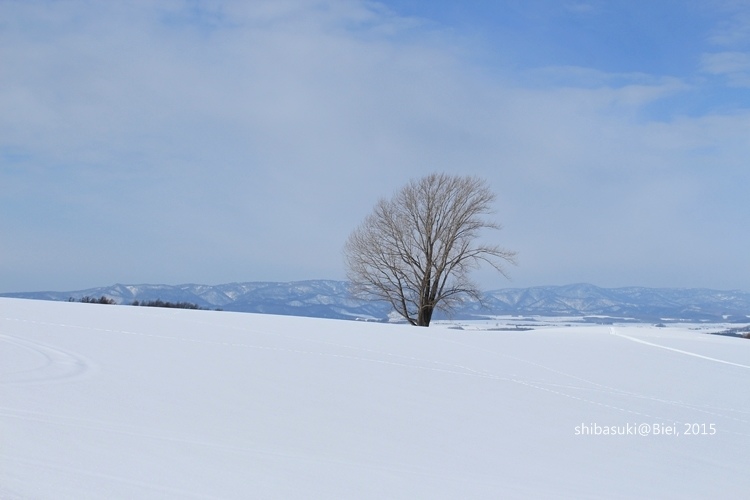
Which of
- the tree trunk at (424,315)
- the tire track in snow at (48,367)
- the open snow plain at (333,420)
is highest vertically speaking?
the tree trunk at (424,315)

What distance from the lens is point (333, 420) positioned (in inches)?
209

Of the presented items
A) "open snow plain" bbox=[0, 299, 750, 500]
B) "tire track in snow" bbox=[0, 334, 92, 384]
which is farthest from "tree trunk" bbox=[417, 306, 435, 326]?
"tire track in snow" bbox=[0, 334, 92, 384]

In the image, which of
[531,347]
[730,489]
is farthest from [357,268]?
[730,489]

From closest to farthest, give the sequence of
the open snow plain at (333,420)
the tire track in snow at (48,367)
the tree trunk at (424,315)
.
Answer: the open snow plain at (333,420) < the tire track in snow at (48,367) < the tree trunk at (424,315)

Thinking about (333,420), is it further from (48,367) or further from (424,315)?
(424,315)

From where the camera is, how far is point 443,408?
620cm

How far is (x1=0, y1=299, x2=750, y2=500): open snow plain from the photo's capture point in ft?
11.9

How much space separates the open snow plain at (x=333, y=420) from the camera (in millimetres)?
3623

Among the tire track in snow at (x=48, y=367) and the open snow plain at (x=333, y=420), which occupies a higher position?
the tire track in snow at (x=48, y=367)

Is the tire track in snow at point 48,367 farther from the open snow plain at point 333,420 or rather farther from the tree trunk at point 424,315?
the tree trunk at point 424,315

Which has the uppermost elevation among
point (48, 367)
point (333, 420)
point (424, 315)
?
point (424, 315)

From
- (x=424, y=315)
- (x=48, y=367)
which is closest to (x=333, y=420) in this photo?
(x=48, y=367)

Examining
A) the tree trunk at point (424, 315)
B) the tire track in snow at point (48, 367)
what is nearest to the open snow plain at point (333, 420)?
the tire track in snow at point (48, 367)

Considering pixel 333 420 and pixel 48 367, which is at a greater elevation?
pixel 48 367
